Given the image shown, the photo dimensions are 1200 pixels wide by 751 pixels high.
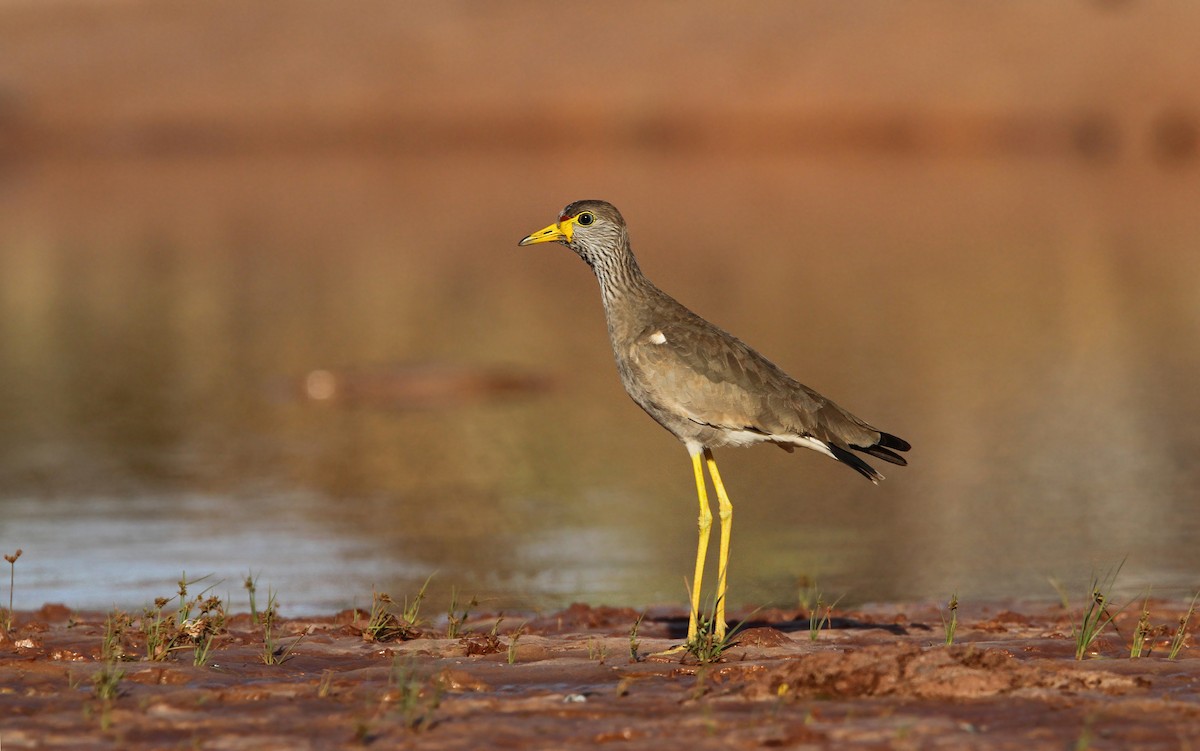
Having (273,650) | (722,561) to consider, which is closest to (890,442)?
(722,561)

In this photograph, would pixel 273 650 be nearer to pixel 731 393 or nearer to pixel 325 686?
pixel 325 686

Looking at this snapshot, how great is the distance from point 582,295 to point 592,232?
23245 millimetres

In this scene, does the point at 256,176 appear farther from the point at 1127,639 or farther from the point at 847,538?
the point at 1127,639

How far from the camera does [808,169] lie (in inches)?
2621

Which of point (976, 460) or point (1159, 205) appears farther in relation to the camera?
point (1159, 205)

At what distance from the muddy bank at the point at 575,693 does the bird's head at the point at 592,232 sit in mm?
1813

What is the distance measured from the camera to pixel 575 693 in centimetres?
683

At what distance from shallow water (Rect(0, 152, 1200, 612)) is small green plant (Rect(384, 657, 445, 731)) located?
4.06m

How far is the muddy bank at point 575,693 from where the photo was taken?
6047 millimetres

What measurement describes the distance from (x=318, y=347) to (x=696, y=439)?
1759 cm

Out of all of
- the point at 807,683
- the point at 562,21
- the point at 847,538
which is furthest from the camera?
the point at 562,21

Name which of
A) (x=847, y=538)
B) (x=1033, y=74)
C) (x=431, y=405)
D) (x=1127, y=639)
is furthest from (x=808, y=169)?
(x=1127, y=639)

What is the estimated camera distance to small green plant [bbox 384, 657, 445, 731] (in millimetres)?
6234

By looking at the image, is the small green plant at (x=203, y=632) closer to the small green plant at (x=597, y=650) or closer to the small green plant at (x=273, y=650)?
the small green plant at (x=273, y=650)
